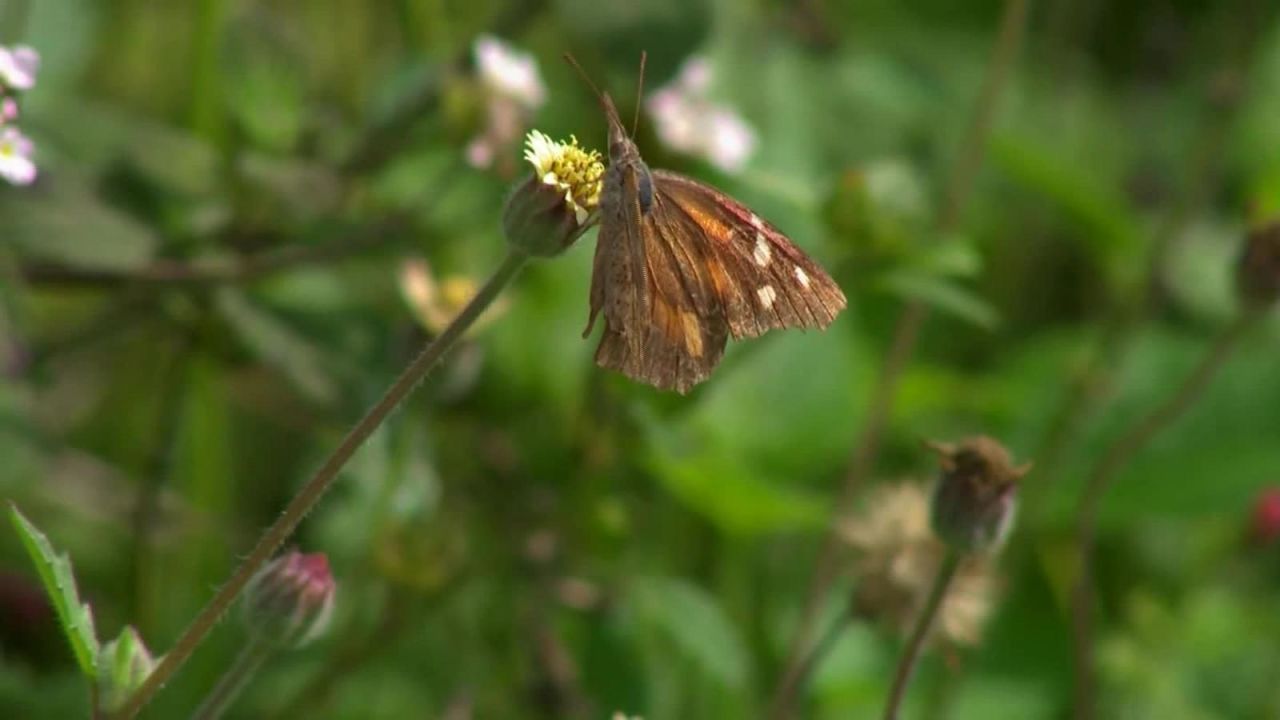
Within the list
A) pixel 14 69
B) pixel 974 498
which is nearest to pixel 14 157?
pixel 14 69

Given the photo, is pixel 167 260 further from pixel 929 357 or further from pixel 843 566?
pixel 929 357

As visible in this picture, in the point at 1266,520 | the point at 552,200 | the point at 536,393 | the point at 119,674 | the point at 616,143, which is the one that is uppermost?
the point at 1266,520

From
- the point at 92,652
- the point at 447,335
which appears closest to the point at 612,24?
the point at 447,335

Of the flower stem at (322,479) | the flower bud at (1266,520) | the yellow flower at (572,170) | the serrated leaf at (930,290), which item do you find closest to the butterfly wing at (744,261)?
the yellow flower at (572,170)

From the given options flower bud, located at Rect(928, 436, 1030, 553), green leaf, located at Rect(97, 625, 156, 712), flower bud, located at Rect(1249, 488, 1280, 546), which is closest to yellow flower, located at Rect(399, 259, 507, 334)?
flower bud, located at Rect(928, 436, 1030, 553)

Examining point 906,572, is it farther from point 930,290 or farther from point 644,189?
point 644,189

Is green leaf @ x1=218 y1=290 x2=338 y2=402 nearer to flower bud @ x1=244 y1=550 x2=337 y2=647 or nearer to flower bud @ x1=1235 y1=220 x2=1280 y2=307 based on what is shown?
flower bud @ x1=244 y1=550 x2=337 y2=647
